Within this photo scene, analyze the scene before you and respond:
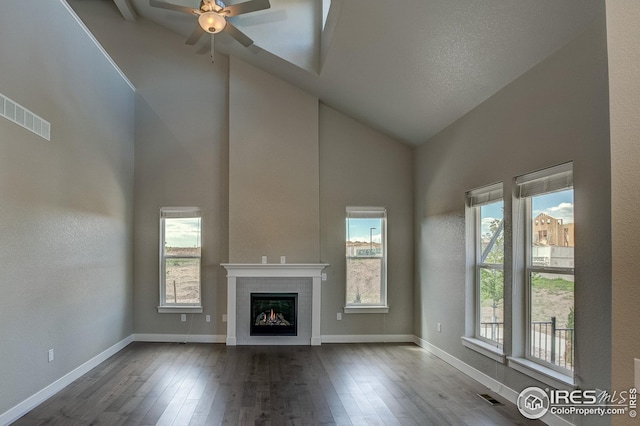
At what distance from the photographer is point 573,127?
3.17 m

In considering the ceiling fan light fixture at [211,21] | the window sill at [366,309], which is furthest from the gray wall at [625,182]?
the window sill at [366,309]

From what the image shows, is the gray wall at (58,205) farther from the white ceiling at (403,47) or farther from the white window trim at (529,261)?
the white window trim at (529,261)

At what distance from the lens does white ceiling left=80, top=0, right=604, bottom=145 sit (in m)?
3.26

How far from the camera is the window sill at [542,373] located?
3.22 m

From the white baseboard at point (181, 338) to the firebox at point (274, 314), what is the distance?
0.63 metres

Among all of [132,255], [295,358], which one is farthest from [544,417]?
[132,255]

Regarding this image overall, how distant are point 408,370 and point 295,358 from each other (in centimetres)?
151

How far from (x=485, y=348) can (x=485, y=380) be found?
0.36 meters

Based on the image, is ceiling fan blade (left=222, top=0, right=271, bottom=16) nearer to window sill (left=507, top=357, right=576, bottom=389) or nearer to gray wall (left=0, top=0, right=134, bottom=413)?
gray wall (left=0, top=0, right=134, bottom=413)

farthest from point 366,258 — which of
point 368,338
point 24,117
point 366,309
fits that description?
point 24,117

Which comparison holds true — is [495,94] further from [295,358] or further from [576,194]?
[295,358]

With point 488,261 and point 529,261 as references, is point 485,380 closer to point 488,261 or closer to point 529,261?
point 488,261

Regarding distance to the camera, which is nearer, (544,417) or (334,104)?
(544,417)

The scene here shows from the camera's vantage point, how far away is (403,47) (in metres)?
4.21
